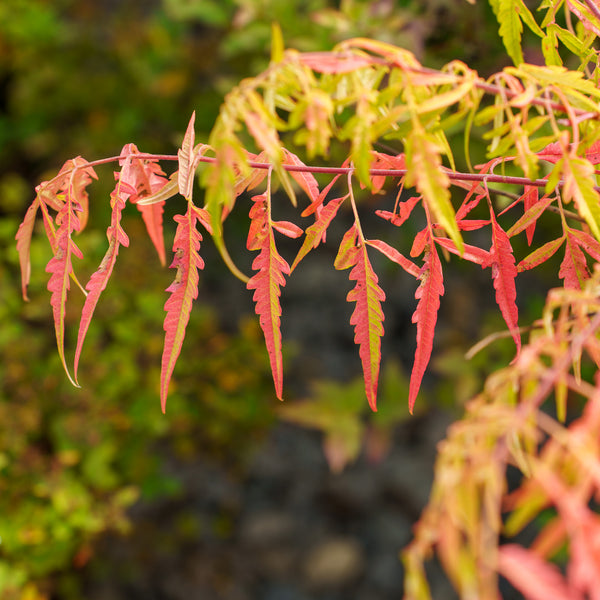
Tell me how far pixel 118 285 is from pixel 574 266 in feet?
4.22

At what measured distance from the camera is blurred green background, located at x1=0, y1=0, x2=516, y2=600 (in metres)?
1.25

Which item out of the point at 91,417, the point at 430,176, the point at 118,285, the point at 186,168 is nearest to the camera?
the point at 430,176

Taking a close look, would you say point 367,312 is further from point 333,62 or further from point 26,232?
point 26,232

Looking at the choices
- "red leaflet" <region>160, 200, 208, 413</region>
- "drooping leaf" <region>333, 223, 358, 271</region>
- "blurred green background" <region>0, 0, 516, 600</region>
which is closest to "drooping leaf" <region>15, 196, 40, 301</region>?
"red leaflet" <region>160, 200, 208, 413</region>

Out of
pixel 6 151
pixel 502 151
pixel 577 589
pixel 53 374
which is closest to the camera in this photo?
pixel 577 589

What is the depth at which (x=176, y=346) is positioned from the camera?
0.49 meters

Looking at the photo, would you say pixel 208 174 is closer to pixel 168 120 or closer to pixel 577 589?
pixel 577 589

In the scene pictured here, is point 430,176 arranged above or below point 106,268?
above

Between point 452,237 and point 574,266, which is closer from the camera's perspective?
point 452,237

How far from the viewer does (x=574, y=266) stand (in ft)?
1.80

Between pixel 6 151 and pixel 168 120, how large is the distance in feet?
2.22

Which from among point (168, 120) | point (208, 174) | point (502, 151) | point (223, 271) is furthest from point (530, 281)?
point (208, 174)

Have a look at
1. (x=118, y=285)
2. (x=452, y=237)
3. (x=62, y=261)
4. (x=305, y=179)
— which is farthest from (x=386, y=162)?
(x=118, y=285)

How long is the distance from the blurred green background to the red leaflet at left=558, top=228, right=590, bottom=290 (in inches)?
27.7
